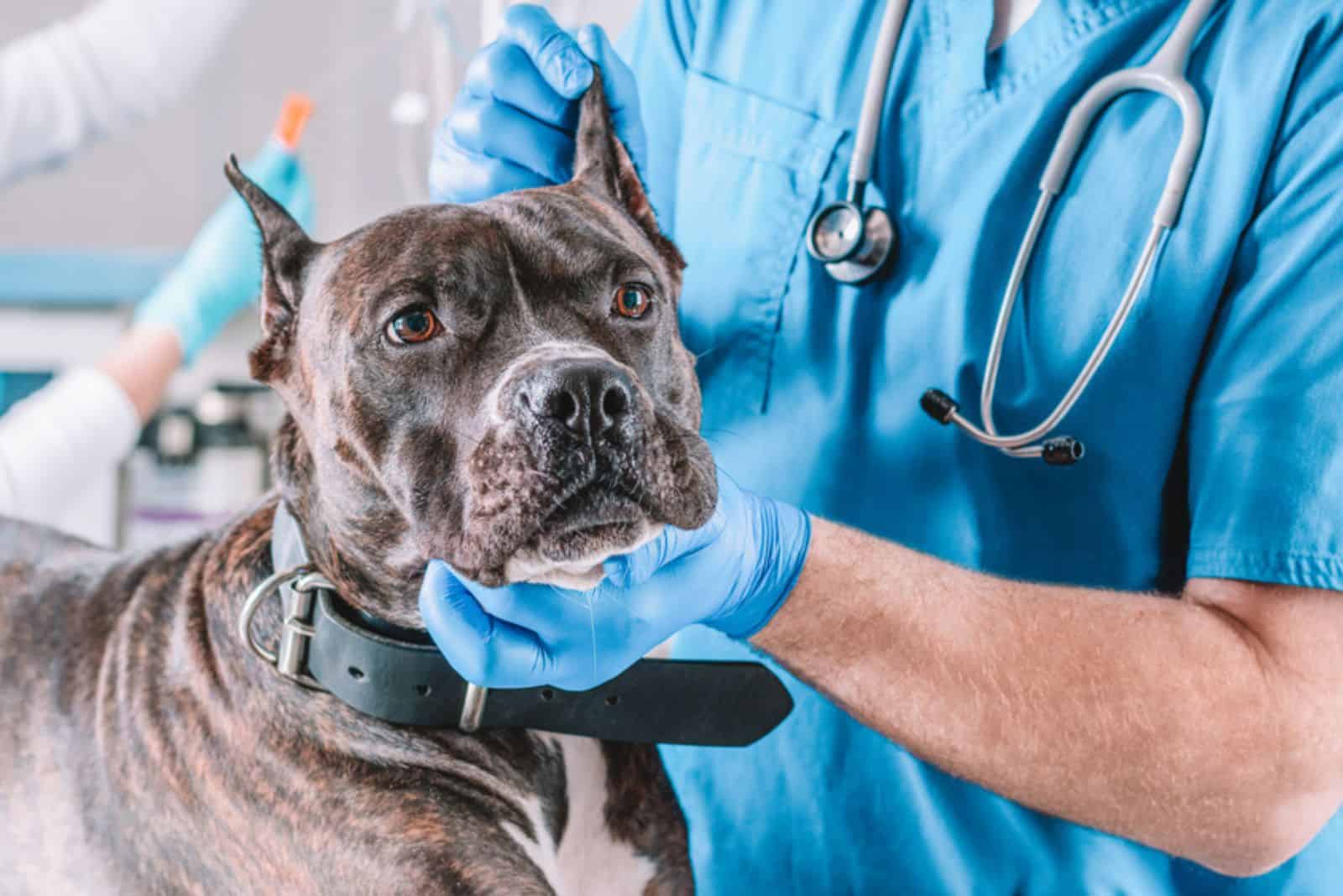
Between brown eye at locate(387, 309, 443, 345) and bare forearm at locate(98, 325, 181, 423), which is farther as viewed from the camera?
bare forearm at locate(98, 325, 181, 423)

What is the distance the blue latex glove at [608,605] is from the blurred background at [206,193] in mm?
1978

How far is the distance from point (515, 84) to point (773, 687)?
0.64m

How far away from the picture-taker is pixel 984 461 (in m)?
1.06

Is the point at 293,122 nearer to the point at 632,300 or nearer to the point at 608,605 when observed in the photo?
the point at 632,300

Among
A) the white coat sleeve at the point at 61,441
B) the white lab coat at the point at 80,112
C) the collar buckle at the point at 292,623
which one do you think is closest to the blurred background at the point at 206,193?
the white lab coat at the point at 80,112

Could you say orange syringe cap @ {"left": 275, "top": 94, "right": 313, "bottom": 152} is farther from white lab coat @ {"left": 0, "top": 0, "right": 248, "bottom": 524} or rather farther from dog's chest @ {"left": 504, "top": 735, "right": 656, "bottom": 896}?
dog's chest @ {"left": 504, "top": 735, "right": 656, "bottom": 896}

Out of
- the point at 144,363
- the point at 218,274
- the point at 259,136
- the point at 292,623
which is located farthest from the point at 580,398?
the point at 259,136

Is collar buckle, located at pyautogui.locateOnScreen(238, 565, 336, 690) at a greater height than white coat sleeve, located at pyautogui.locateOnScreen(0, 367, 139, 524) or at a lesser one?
greater

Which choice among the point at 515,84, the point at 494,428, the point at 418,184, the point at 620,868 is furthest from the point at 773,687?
the point at 418,184

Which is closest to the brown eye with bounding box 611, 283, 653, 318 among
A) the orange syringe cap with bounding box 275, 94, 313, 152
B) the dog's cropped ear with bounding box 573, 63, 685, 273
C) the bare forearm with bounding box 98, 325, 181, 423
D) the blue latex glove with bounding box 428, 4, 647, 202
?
the dog's cropped ear with bounding box 573, 63, 685, 273

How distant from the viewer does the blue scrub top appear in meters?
0.90

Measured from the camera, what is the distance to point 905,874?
3.57 ft

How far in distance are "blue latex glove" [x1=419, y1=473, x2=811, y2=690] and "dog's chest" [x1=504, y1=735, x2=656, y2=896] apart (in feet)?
0.54

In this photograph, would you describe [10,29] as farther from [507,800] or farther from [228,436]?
[507,800]
